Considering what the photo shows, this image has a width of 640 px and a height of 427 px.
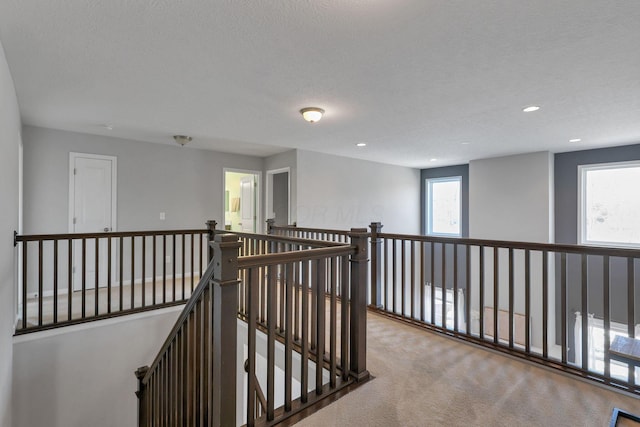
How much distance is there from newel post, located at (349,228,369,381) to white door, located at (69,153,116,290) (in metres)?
4.30

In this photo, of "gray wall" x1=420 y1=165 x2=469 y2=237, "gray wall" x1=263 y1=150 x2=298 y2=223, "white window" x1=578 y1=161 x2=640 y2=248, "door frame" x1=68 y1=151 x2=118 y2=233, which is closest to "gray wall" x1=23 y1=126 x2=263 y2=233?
"door frame" x1=68 y1=151 x2=118 y2=233

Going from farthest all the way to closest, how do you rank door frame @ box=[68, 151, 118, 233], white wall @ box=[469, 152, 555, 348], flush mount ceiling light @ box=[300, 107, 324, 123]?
white wall @ box=[469, 152, 555, 348]
door frame @ box=[68, 151, 118, 233]
flush mount ceiling light @ box=[300, 107, 324, 123]

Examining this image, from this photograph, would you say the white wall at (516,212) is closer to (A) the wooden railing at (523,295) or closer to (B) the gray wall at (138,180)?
(A) the wooden railing at (523,295)

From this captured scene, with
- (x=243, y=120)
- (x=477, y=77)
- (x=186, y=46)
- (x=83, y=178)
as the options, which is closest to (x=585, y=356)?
(x=477, y=77)

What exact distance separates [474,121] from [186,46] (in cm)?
334

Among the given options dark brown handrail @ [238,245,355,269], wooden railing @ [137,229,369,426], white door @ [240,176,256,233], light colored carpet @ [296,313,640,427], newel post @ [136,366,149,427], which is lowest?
newel post @ [136,366,149,427]

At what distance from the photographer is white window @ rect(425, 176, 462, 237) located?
7.62 meters

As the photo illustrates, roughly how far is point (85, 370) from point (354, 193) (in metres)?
5.08

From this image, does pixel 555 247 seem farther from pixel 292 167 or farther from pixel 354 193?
pixel 354 193

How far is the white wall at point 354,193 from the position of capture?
18.9 ft

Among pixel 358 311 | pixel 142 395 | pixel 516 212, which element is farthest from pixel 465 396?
pixel 516 212

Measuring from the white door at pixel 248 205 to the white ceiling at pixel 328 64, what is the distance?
94.7 inches

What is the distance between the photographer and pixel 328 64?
238 cm

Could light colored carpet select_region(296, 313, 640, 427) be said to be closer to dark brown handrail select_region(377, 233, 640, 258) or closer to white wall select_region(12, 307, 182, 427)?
dark brown handrail select_region(377, 233, 640, 258)
